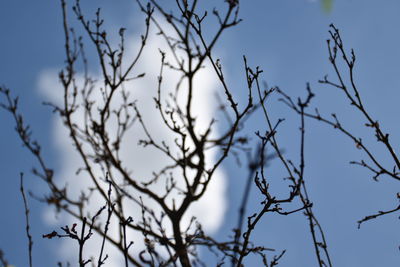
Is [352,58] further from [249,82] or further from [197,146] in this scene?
[197,146]

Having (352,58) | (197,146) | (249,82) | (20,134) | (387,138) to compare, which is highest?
(20,134)

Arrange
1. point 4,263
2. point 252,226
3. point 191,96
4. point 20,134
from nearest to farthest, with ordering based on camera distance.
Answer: point 252,226 < point 4,263 < point 191,96 < point 20,134

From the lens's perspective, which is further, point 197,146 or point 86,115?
point 86,115

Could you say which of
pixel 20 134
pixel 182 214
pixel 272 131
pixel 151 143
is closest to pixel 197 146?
pixel 151 143

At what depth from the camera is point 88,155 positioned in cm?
559

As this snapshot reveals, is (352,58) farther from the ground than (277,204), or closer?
farther from the ground

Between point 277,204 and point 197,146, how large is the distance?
245 cm

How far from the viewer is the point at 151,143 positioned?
493 centimetres

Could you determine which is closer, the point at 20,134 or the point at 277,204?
the point at 277,204

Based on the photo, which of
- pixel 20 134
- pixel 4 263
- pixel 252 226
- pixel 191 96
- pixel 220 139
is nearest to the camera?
pixel 252 226

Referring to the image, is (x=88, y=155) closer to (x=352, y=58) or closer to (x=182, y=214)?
(x=182, y=214)

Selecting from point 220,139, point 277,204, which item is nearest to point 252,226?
point 277,204

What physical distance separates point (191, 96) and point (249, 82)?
1.94 meters

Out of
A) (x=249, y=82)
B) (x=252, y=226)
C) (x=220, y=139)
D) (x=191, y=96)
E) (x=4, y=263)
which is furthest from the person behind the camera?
(x=220, y=139)
